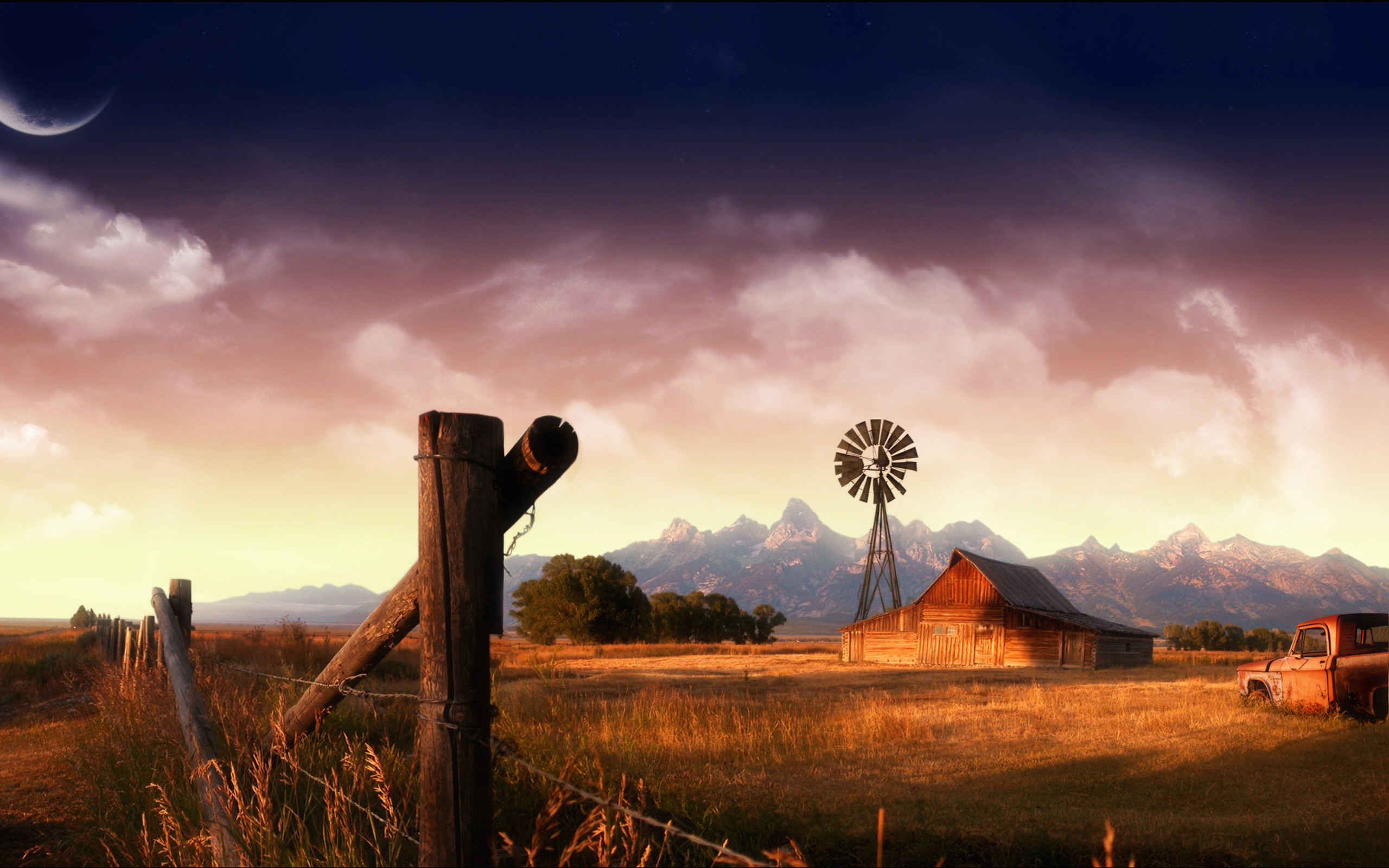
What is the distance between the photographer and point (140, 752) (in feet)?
21.0

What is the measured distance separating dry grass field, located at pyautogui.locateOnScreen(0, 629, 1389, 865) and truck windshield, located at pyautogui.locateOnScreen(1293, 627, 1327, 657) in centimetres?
144

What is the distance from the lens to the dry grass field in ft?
17.5

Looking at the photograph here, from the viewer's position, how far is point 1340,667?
15.9 metres

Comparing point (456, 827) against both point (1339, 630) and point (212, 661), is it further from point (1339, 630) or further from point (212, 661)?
point (1339, 630)

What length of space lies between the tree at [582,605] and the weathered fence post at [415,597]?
59.3m

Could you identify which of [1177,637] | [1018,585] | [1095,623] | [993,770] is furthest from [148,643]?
[1177,637]

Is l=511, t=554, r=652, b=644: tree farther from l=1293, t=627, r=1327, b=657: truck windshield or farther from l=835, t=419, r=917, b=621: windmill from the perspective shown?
l=1293, t=627, r=1327, b=657: truck windshield

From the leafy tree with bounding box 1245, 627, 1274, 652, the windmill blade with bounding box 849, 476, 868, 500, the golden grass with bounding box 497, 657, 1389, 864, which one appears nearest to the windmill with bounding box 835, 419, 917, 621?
the windmill blade with bounding box 849, 476, 868, 500

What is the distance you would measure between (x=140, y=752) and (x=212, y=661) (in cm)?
477

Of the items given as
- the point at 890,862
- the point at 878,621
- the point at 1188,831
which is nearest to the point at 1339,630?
the point at 1188,831

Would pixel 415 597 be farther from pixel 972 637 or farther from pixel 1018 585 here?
pixel 1018 585

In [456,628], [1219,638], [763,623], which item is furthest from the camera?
[1219,638]

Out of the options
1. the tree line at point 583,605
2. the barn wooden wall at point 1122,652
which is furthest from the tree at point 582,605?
the barn wooden wall at point 1122,652

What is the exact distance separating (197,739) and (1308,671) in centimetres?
1915
